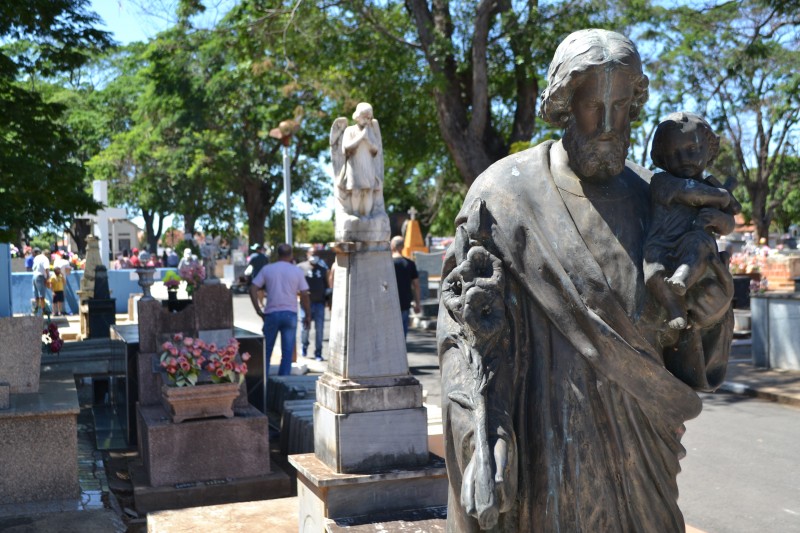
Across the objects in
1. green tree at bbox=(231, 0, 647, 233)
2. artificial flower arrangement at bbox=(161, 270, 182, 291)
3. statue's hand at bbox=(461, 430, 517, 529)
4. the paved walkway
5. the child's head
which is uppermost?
green tree at bbox=(231, 0, 647, 233)

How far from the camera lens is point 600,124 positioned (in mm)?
2553

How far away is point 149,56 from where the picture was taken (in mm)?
34125

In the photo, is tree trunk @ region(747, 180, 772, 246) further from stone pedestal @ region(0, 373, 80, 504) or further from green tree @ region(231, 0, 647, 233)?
stone pedestal @ region(0, 373, 80, 504)

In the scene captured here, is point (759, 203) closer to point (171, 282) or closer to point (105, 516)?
point (171, 282)

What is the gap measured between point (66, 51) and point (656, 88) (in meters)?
19.7

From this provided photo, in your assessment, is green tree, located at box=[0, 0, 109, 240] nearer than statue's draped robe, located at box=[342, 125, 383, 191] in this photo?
No

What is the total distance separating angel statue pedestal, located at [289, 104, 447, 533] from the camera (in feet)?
21.4

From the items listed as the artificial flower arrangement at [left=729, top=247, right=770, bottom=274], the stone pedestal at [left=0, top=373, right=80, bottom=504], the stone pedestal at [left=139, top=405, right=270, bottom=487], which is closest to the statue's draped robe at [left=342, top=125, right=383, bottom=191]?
the stone pedestal at [left=139, top=405, right=270, bottom=487]

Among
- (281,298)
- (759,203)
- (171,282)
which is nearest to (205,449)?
(171,282)

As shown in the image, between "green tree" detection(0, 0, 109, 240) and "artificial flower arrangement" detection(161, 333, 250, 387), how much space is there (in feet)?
7.53

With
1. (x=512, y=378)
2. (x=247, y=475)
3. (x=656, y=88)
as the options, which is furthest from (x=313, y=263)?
(x=656, y=88)

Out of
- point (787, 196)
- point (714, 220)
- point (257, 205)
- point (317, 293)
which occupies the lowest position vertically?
point (317, 293)

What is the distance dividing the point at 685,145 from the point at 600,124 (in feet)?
0.91

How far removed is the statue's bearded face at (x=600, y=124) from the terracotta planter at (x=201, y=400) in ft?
21.0
